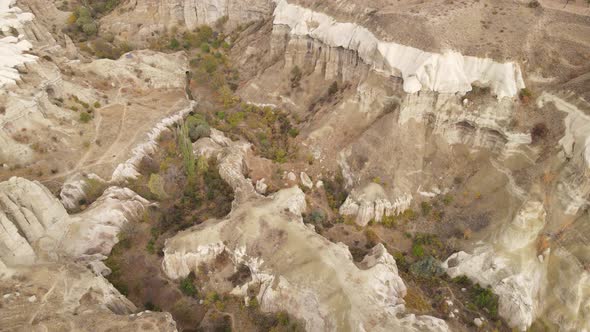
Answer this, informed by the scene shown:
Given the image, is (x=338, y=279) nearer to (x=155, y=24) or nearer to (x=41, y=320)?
(x=41, y=320)

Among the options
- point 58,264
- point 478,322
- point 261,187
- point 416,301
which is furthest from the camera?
point 261,187

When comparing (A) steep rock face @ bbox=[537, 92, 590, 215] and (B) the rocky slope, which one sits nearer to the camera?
(B) the rocky slope

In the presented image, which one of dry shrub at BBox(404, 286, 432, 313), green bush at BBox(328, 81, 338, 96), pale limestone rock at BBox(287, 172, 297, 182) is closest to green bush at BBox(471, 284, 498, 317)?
dry shrub at BBox(404, 286, 432, 313)

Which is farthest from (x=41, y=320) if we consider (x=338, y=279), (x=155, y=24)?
(x=155, y=24)

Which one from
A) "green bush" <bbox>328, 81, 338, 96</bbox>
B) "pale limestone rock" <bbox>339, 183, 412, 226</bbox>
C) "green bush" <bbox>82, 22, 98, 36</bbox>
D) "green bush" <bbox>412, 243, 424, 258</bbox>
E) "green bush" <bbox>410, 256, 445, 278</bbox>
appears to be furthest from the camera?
"green bush" <bbox>82, 22, 98, 36</bbox>

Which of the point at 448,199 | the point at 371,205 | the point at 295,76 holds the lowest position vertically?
the point at 448,199

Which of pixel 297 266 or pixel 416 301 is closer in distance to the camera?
pixel 297 266

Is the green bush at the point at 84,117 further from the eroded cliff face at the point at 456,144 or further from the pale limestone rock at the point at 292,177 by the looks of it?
the eroded cliff face at the point at 456,144

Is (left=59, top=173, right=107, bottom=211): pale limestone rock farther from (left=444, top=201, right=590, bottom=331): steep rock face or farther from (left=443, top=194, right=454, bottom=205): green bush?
(left=444, top=201, right=590, bottom=331): steep rock face

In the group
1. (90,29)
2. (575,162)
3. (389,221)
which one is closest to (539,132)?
(575,162)

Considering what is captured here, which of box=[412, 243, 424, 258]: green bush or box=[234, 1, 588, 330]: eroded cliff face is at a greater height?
box=[234, 1, 588, 330]: eroded cliff face

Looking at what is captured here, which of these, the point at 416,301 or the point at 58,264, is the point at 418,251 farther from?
the point at 58,264

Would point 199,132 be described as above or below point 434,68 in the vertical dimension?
below

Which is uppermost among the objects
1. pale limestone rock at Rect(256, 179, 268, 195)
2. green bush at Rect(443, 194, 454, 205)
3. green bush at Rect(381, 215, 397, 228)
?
pale limestone rock at Rect(256, 179, 268, 195)
